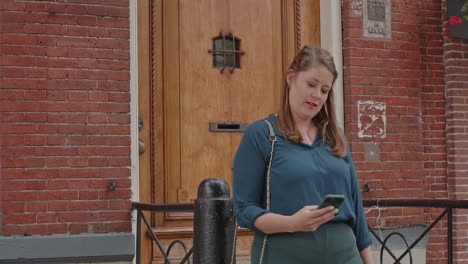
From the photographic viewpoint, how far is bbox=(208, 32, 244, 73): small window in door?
6531mm

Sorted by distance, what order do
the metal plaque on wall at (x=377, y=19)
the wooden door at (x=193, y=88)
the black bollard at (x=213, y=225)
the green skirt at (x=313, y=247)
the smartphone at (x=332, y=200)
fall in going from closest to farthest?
the smartphone at (x=332, y=200) → the green skirt at (x=313, y=247) → the black bollard at (x=213, y=225) → the wooden door at (x=193, y=88) → the metal plaque on wall at (x=377, y=19)

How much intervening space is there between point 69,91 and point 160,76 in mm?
823

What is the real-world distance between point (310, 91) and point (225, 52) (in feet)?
12.4

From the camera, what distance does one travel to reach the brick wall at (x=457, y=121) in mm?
6879

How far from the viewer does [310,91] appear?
2812mm

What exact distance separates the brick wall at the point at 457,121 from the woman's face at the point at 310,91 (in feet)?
14.2

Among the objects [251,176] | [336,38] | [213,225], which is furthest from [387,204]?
[251,176]

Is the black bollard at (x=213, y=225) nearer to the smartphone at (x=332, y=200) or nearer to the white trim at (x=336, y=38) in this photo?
the smartphone at (x=332, y=200)

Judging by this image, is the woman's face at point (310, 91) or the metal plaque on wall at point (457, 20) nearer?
the woman's face at point (310, 91)

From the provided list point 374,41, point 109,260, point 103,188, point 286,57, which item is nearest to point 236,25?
point 286,57

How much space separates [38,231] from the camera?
5668 mm

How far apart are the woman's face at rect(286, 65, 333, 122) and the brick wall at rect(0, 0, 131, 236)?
10.5ft

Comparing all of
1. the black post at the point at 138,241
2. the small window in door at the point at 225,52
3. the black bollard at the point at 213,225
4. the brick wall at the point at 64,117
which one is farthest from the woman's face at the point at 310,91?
the small window in door at the point at 225,52

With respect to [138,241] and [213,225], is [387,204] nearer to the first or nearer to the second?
[138,241]
